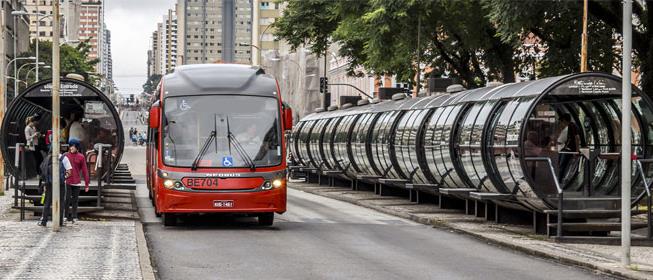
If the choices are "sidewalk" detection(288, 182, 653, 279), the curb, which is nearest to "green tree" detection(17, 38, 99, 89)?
"sidewalk" detection(288, 182, 653, 279)

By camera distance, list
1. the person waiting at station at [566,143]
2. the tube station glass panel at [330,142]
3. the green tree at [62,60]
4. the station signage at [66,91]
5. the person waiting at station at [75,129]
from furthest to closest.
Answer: the green tree at [62,60] → the tube station glass panel at [330,142] → the person waiting at station at [75,129] → the station signage at [66,91] → the person waiting at station at [566,143]

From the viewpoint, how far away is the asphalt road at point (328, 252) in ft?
47.6

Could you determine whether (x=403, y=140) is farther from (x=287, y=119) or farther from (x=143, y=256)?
(x=143, y=256)

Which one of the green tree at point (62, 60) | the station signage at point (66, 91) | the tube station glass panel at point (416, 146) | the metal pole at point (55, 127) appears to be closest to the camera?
the metal pole at point (55, 127)

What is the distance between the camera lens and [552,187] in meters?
20.6

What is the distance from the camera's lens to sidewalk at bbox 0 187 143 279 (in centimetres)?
1363

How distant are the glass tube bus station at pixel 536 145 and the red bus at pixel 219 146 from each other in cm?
379

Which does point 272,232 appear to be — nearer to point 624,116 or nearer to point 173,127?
point 173,127

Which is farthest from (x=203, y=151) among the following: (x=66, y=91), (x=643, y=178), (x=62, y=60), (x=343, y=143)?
(x=62, y=60)

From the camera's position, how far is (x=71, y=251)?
1628 centimetres

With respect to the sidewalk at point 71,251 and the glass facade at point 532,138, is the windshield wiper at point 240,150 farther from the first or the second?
Answer: the glass facade at point 532,138

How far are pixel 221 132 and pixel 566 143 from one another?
6.24 meters

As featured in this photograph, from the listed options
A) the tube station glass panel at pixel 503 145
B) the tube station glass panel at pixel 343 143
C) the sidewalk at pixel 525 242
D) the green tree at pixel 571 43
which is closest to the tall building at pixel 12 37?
the tube station glass panel at pixel 343 143

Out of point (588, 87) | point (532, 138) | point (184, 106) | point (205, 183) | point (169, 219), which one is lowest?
point (169, 219)
